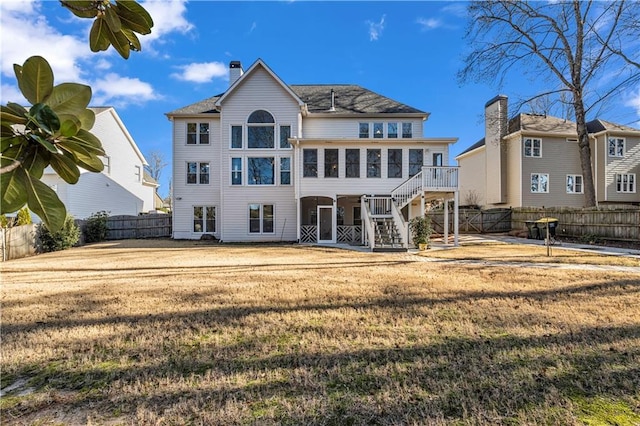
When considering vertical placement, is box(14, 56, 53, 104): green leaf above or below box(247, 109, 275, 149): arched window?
below

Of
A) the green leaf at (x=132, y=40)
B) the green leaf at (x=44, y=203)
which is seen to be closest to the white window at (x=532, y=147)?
the green leaf at (x=132, y=40)

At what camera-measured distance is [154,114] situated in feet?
67.4

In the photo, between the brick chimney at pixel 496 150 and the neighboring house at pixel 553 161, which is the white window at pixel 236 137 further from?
the neighboring house at pixel 553 161

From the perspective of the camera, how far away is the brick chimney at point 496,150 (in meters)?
23.5

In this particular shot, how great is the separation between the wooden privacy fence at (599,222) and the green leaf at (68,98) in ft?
63.4

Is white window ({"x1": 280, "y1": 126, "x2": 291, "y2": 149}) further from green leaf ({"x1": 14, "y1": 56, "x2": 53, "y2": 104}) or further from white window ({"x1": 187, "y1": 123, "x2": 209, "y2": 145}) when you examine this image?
green leaf ({"x1": 14, "y1": 56, "x2": 53, "y2": 104})

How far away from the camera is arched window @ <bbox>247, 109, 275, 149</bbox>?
1894 centimetres

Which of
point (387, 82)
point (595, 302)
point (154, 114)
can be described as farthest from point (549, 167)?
point (154, 114)

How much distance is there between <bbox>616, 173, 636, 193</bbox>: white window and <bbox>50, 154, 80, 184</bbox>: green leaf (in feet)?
105

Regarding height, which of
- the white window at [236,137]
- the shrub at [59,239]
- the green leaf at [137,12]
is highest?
the white window at [236,137]

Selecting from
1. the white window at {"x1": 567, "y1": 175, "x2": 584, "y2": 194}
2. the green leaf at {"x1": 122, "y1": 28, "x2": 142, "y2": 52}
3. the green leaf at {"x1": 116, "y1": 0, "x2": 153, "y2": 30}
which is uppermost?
the white window at {"x1": 567, "y1": 175, "x2": 584, "y2": 194}

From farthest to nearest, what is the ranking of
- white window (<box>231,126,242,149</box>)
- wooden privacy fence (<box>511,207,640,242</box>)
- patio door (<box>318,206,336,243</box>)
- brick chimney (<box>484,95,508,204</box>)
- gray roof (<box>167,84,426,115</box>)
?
brick chimney (<box>484,95,508,204</box>)
gray roof (<box>167,84,426,115</box>)
patio door (<box>318,206,336,243</box>)
white window (<box>231,126,242,149</box>)
wooden privacy fence (<box>511,207,640,242</box>)

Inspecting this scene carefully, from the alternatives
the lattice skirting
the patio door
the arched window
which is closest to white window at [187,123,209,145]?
the arched window

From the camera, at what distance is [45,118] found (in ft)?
2.41
